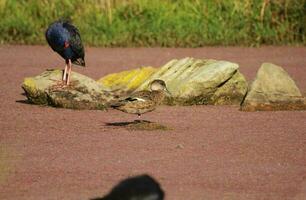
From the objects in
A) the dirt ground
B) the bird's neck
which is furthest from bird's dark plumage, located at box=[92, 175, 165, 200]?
the bird's neck

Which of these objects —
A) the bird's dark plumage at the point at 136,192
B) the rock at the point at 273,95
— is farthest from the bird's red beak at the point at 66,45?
the bird's dark plumage at the point at 136,192

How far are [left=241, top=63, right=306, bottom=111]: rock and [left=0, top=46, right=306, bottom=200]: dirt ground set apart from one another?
0.71 ft

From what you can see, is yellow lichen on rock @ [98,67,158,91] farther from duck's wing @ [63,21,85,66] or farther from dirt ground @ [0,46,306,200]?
dirt ground @ [0,46,306,200]

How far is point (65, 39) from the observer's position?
12055 mm

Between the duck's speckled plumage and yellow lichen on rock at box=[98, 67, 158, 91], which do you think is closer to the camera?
the duck's speckled plumage

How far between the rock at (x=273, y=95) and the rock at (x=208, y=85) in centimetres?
33

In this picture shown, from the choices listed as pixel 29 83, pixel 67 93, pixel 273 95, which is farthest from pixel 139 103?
pixel 273 95

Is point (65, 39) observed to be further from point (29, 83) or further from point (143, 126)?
point (143, 126)

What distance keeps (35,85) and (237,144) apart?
10.2 ft

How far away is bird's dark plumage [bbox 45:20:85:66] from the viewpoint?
39.6 ft

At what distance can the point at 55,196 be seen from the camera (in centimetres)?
682

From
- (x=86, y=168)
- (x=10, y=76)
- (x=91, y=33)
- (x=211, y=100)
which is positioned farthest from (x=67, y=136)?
(x=91, y=33)

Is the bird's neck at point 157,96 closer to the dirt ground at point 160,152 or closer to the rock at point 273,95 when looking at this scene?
the dirt ground at point 160,152

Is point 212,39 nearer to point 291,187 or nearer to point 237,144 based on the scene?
point 237,144
